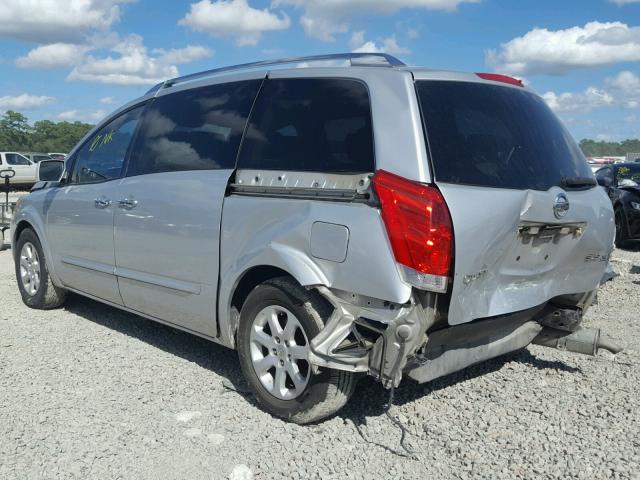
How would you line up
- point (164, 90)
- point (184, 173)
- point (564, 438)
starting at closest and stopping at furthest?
point (564, 438)
point (184, 173)
point (164, 90)

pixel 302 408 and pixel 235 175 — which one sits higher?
pixel 235 175

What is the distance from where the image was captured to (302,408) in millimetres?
3609

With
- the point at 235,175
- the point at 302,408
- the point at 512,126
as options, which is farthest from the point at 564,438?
the point at 235,175

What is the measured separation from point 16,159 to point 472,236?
35257 millimetres

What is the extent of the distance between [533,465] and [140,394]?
2.37 metres

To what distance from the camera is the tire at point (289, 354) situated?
11.4ft

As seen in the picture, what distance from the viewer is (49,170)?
237 inches

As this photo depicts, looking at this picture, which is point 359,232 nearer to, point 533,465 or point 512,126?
point 512,126

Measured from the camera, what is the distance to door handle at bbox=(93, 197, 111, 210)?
16.4 ft

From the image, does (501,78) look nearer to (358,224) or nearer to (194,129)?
(358,224)

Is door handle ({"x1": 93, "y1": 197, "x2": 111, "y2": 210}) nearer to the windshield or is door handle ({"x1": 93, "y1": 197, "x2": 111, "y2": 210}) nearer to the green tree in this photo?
the windshield

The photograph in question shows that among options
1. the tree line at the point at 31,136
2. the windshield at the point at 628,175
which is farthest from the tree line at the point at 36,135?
the windshield at the point at 628,175

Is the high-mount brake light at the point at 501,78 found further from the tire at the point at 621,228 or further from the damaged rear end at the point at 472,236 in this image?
the tire at the point at 621,228

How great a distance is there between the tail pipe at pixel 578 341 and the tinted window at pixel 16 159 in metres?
33.8
